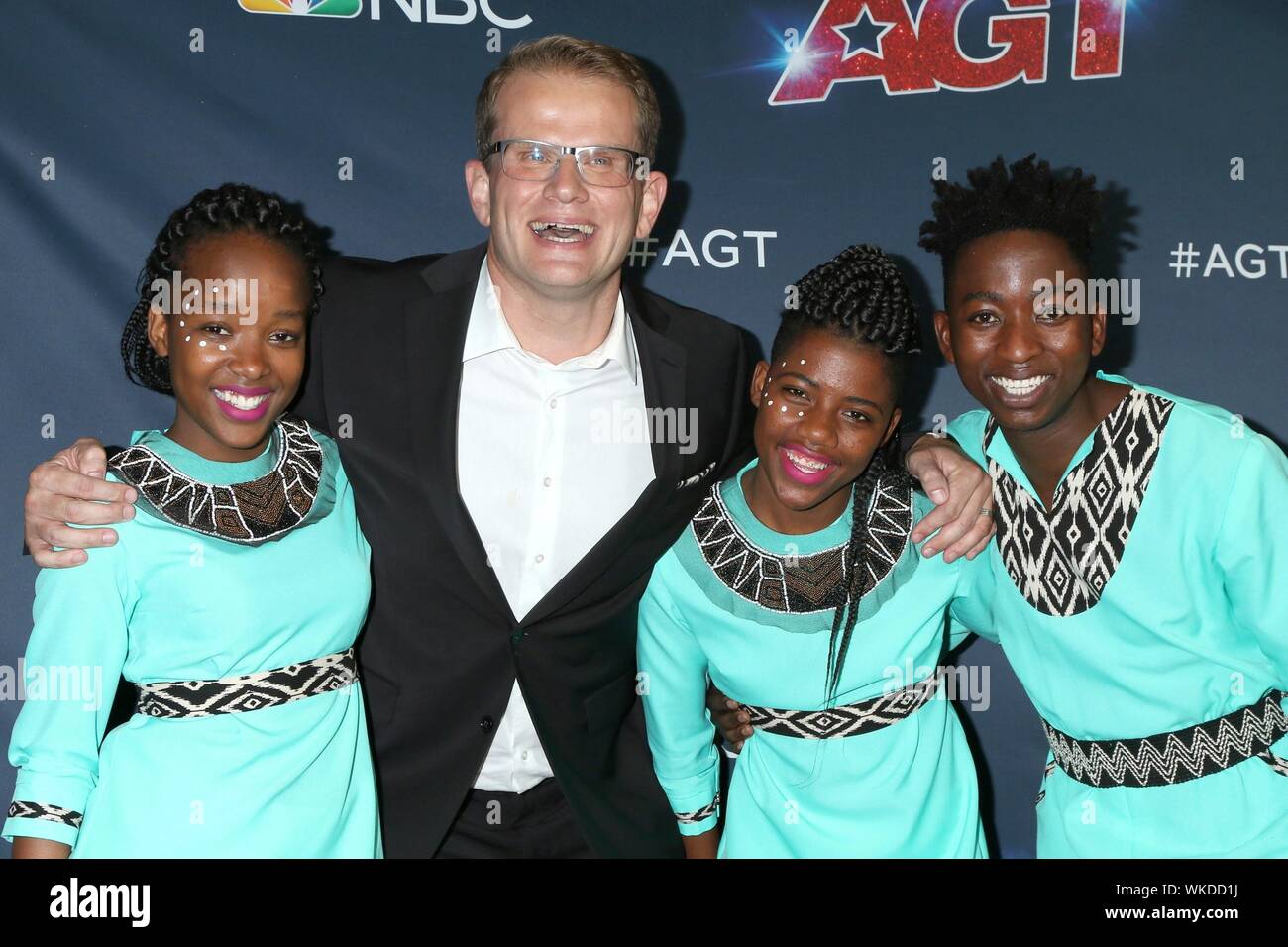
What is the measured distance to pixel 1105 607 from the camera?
1722 millimetres

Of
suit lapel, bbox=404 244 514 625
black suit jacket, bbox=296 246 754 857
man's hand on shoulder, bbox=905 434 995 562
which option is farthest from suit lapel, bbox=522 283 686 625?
man's hand on shoulder, bbox=905 434 995 562

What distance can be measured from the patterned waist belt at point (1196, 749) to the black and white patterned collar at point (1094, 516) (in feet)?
0.72

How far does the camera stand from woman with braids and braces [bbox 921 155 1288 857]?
5.46 ft

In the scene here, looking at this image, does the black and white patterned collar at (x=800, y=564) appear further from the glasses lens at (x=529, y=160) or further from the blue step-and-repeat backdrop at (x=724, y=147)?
the blue step-and-repeat backdrop at (x=724, y=147)

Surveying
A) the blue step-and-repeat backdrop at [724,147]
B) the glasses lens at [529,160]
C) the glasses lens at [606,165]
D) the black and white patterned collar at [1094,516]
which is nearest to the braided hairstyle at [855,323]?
the black and white patterned collar at [1094,516]

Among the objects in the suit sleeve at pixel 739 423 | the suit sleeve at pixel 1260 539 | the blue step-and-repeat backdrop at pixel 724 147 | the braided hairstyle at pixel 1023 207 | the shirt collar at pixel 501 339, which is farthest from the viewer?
the blue step-and-repeat backdrop at pixel 724 147

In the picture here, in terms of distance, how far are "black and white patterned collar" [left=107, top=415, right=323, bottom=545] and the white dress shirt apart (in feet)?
0.99

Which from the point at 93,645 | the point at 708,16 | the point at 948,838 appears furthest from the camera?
the point at 708,16

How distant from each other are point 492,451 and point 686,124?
93cm

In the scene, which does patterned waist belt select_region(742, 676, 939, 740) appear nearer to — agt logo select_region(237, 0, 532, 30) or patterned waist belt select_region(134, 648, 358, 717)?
patterned waist belt select_region(134, 648, 358, 717)

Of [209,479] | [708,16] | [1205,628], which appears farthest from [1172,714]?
[708,16]

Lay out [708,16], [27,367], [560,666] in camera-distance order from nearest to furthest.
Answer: [560,666], [27,367], [708,16]

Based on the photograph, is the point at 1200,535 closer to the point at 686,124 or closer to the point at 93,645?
the point at 686,124

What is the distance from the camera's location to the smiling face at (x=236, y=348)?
1.63m
